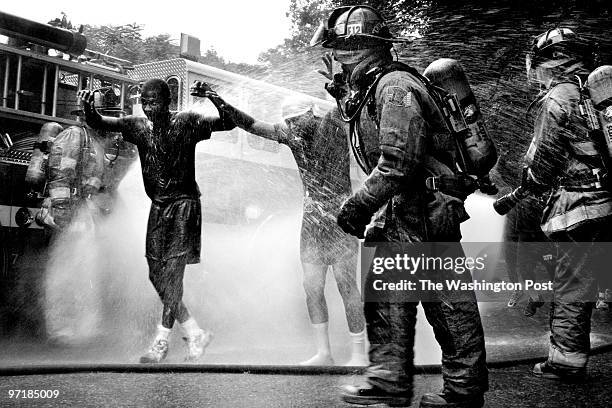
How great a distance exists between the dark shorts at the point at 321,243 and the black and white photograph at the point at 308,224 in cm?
1

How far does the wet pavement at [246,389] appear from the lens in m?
3.00

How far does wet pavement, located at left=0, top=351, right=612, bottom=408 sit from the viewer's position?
2998 millimetres

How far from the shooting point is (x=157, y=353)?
4.30 m

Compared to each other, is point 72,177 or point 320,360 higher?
point 72,177

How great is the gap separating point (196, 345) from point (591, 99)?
8.77 ft

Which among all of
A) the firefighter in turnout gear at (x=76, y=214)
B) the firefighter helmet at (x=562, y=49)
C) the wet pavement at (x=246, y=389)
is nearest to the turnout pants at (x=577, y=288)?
the wet pavement at (x=246, y=389)

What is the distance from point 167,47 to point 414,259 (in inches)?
344

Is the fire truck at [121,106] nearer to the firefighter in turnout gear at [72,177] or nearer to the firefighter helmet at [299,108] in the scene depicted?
the firefighter in turnout gear at [72,177]

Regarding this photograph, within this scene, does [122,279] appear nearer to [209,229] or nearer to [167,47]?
[209,229]

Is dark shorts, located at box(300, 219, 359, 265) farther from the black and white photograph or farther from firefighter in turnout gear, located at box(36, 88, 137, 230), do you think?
firefighter in turnout gear, located at box(36, 88, 137, 230)

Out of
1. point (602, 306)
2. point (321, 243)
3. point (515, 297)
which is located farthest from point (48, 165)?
point (602, 306)

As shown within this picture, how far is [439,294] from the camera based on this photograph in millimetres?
2701

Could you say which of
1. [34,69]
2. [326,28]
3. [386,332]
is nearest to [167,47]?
[34,69]

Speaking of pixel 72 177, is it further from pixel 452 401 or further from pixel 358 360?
pixel 452 401
